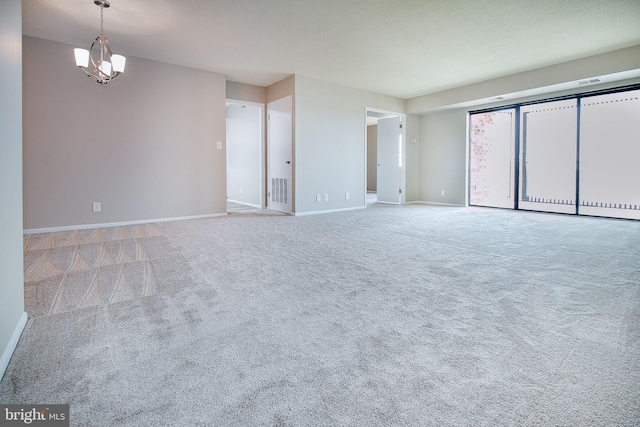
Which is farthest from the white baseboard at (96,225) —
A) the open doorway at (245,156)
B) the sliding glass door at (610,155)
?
the sliding glass door at (610,155)

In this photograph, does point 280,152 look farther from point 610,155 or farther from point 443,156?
point 610,155

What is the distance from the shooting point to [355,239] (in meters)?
4.12

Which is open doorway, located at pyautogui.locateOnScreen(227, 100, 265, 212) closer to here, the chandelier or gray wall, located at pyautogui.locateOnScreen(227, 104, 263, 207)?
gray wall, located at pyautogui.locateOnScreen(227, 104, 263, 207)

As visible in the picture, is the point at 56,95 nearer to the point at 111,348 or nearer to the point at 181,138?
the point at 181,138

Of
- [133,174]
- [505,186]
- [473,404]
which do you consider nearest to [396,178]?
[505,186]

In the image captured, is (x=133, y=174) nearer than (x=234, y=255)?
No

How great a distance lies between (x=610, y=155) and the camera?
5.90m

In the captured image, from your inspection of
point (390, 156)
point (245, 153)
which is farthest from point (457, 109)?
point (245, 153)

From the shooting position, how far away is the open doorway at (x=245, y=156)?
734 centimetres

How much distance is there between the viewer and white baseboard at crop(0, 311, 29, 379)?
134 centimetres

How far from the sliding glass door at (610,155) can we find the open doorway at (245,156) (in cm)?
633

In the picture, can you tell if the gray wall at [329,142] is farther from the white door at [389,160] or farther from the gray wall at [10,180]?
the gray wall at [10,180]

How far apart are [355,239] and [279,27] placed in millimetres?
2813

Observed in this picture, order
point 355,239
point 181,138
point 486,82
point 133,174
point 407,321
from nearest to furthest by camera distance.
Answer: point 407,321
point 355,239
point 133,174
point 181,138
point 486,82
